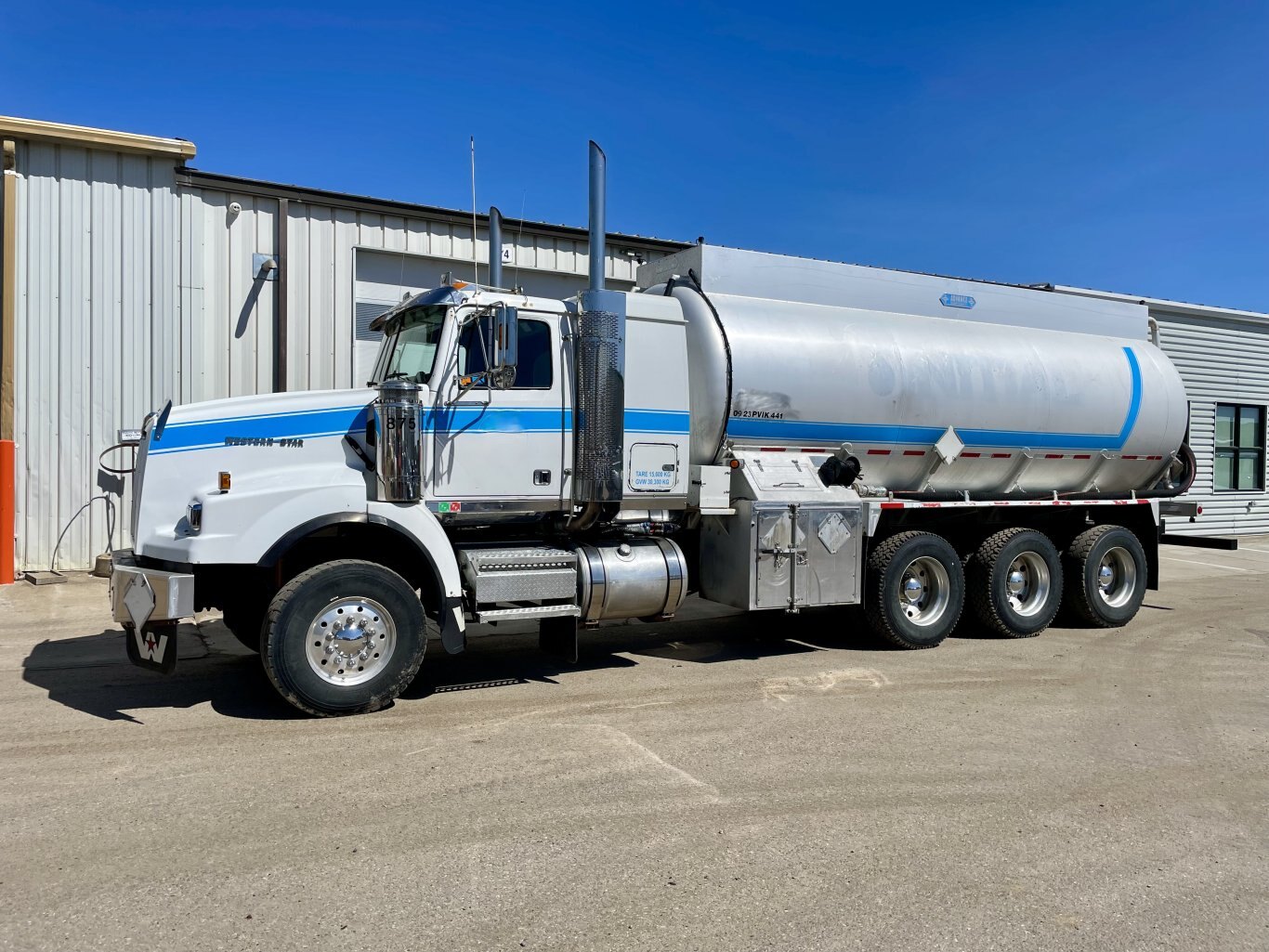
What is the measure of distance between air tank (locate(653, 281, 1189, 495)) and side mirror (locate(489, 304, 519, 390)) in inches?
75.9

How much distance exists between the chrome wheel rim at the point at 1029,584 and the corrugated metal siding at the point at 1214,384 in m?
12.4

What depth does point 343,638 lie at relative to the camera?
6199 millimetres

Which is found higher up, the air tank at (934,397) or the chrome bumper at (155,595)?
the air tank at (934,397)

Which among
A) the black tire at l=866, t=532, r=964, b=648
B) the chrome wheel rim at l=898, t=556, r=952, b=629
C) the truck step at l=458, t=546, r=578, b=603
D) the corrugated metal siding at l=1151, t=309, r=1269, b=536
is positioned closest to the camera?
the truck step at l=458, t=546, r=578, b=603

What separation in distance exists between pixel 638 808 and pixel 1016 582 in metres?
6.57

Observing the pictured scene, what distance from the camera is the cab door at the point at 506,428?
6949mm

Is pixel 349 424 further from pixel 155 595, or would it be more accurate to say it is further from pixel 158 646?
pixel 158 646

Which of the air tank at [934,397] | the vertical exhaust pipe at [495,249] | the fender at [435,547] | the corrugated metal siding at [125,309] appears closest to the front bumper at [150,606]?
the fender at [435,547]

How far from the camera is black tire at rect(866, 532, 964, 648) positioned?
879 cm

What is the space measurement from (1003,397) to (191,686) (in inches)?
311

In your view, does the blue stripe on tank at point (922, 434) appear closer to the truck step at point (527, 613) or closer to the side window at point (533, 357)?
the side window at point (533, 357)

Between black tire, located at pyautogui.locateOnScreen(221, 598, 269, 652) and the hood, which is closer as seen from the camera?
the hood

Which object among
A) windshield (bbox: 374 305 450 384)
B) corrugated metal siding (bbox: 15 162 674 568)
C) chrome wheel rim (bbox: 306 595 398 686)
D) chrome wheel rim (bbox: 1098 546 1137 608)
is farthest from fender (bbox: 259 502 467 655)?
chrome wheel rim (bbox: 1098 546 1137 608)

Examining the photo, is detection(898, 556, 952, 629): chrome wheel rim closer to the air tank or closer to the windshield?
the air tank
